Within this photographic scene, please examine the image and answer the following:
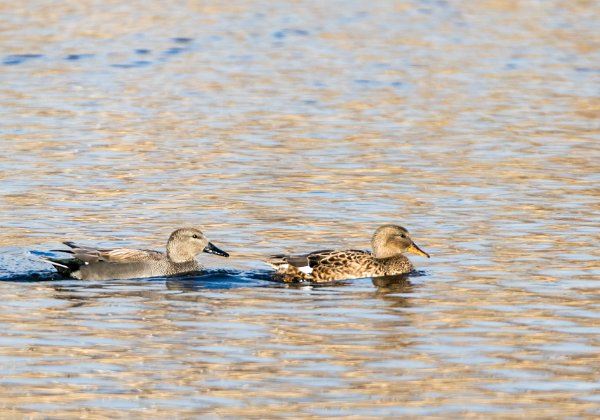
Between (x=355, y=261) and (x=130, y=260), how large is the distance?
239 centimetres

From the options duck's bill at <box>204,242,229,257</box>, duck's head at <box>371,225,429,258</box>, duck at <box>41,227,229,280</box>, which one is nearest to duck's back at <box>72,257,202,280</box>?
duck at <box>41,227,229,280</box>

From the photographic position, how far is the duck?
1564cm

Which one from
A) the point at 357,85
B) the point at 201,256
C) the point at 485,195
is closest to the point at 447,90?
the point at 357,85

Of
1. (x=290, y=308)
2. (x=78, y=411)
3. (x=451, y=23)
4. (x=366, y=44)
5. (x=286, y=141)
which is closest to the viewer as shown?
(x=78, y=411)

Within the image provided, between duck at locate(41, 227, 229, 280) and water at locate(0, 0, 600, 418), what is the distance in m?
0.21

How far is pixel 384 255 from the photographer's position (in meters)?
16.6

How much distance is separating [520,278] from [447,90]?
17.6 metres

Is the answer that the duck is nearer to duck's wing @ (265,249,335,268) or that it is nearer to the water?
the water

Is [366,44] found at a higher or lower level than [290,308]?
lower

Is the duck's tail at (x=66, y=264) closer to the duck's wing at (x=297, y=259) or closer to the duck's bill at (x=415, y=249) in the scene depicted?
the duck's wing at (x=297, y=259)

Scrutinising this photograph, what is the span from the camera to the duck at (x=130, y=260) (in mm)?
15641

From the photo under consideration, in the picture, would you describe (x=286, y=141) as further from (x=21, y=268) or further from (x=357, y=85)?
(x=21, y=268)

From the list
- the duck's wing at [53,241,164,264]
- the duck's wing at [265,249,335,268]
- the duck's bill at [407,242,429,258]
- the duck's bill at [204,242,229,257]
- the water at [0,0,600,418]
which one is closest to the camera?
the water at [0,0,600,418]

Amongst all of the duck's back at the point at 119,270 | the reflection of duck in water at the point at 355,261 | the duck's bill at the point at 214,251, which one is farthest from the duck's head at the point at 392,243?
the duck's back at the point at 119,270
